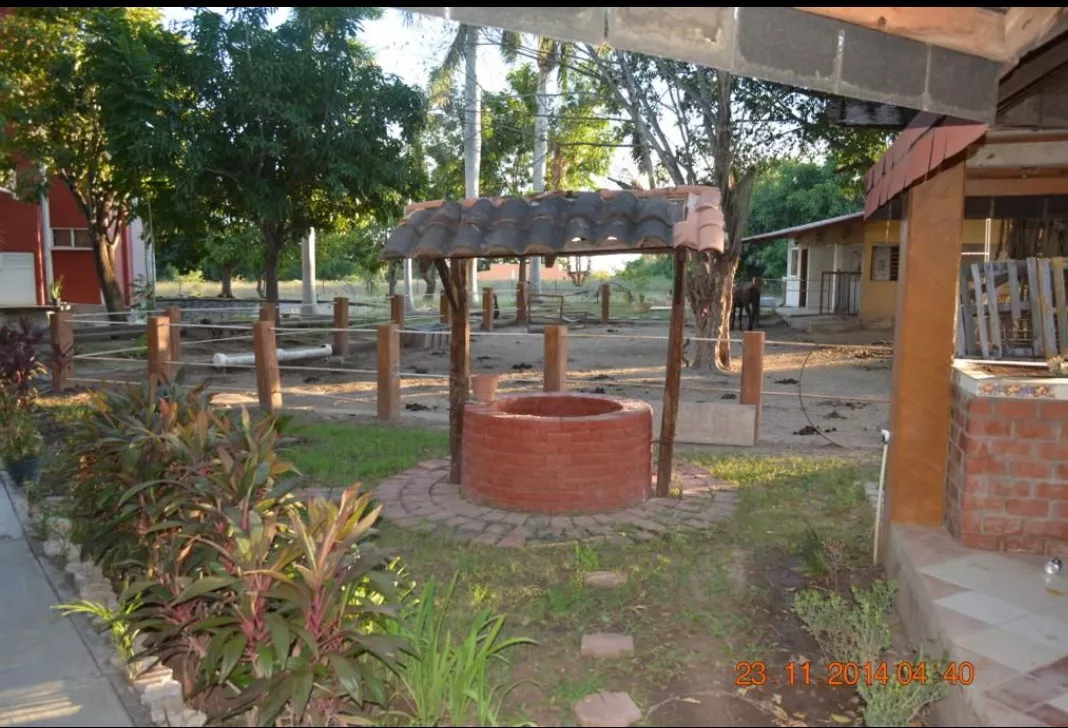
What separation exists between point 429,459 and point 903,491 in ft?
13.1

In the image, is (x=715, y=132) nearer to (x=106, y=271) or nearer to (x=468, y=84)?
(x=468, y=84)

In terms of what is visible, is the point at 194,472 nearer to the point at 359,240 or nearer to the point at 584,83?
the point at 584,83

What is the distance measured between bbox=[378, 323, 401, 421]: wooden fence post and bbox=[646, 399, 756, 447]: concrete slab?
319cm

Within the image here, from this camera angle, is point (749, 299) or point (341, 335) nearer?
point (341, 335)

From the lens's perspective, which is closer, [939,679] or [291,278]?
[939,679]

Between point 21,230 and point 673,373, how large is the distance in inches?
920

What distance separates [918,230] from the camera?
4242 millimetres

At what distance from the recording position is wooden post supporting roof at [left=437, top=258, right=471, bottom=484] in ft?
19.4

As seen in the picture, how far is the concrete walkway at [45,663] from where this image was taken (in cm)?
290

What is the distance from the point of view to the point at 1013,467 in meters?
3.91

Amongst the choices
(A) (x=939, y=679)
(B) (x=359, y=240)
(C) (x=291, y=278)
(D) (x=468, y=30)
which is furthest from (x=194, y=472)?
(C) (x=291, y=278)

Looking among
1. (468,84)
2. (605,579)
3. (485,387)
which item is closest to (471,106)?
(468,84)
